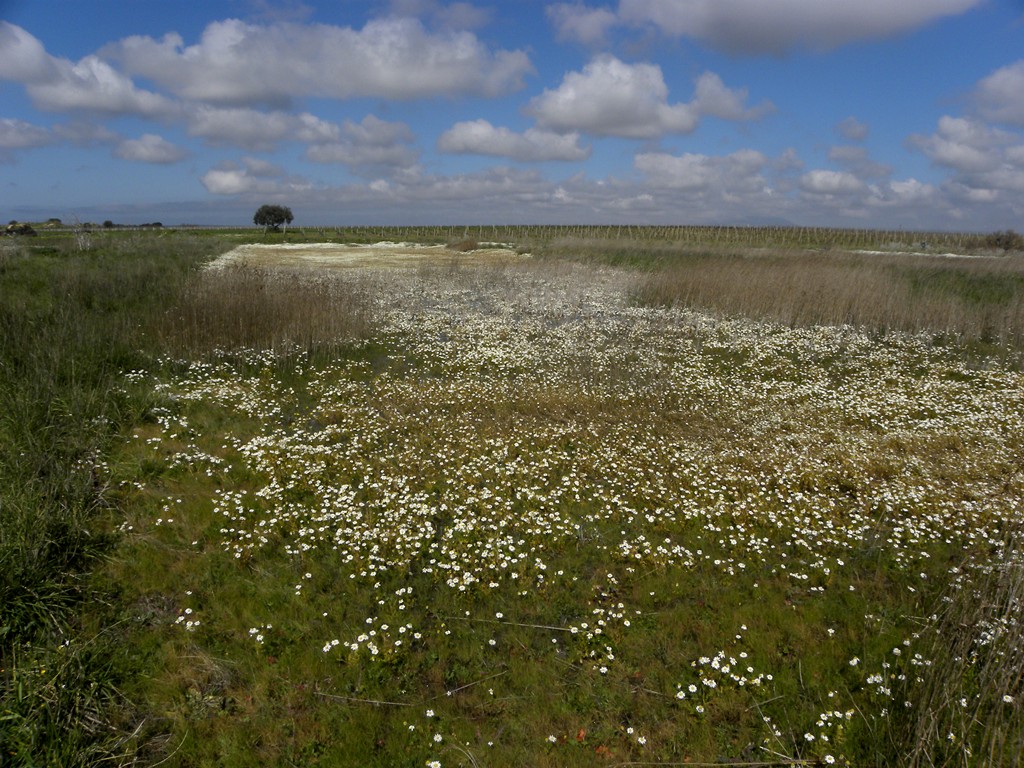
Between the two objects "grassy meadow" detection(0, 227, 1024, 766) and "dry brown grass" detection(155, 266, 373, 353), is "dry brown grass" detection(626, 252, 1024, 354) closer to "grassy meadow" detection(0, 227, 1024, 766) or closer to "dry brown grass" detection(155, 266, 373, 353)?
"grassy meadow" detection(0, 227, 1024, 766)

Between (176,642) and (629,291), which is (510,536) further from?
(629,291)

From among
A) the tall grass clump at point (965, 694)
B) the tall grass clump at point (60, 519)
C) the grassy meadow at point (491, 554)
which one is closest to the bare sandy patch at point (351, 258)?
the tall grass clump at point (60, 519)

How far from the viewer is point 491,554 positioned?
8.39 metres

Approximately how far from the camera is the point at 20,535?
6.97m

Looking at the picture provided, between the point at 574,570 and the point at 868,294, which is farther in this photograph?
the point at 868,294

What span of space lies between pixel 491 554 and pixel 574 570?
1277mm

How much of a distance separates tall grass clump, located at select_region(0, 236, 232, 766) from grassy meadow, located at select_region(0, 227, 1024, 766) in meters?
0.05

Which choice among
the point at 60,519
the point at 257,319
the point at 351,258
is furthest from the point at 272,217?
the point at 60,519

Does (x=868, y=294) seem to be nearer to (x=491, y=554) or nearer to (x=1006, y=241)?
(x=491, y=554)

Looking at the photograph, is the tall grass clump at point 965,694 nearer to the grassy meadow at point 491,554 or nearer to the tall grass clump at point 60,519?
the grassy meadow at point 491,554

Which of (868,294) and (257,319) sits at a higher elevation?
(868,294)

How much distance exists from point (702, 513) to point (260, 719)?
23.6ft

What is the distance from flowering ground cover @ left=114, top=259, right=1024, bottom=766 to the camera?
5.63m

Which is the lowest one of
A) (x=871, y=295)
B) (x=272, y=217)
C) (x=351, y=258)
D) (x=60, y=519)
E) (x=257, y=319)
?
(x=60, y=519)
